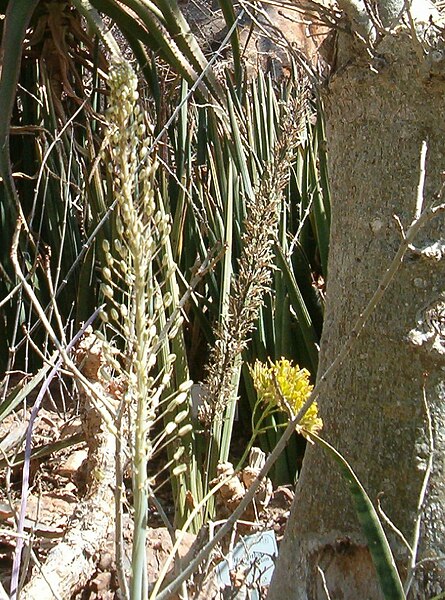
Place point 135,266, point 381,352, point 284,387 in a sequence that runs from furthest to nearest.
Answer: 1. point 381,352
2. point 284,387
3. point 135,266

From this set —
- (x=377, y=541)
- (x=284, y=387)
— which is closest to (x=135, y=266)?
(x=284, y=387)

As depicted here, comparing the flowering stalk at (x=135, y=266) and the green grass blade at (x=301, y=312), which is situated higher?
the green grass blade at (x=301, y=312)

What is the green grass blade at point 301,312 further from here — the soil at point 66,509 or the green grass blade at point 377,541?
the green grass blade at point 377,541

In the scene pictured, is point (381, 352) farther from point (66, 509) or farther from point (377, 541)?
point (66, 509)

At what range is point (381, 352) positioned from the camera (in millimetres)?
825

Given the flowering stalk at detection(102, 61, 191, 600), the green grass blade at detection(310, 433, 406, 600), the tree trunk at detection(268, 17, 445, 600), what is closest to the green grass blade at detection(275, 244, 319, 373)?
the tree trunk at detection(268, 17, 445, 600)

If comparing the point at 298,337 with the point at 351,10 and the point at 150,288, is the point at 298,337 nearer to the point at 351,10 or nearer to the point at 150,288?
the point at 351,10

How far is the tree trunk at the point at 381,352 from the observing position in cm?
80

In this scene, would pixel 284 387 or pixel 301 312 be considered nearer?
pixel 284 387

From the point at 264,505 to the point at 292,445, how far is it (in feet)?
1.64

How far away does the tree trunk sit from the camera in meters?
0.80

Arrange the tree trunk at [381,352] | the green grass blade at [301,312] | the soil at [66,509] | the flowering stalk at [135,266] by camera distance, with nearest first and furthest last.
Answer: the flowering stalk at [135,266]
the tree trunk at [381,352]
the soil at [66,509]
the green grass blade at [301,312]

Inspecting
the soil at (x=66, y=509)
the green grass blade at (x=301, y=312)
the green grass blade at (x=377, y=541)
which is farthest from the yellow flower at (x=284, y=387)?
the green grass blade at (x=301, y=312)

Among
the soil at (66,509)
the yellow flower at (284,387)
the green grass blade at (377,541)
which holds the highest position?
the yellow flower at (284,387)
